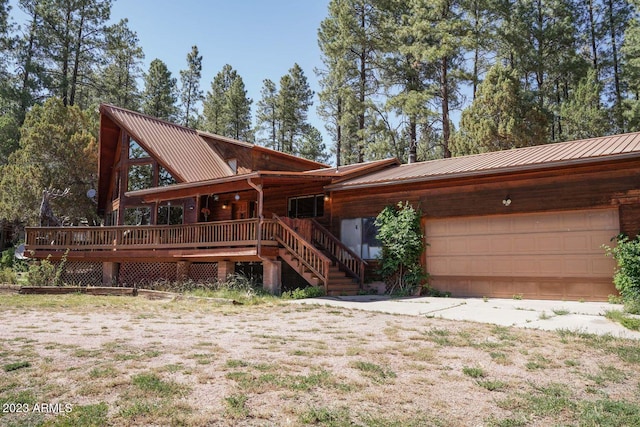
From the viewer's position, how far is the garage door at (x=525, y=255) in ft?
34.9

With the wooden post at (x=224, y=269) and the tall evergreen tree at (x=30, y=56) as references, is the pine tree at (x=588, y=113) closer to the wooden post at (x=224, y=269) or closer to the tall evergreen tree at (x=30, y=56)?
the wooden post at (x=224, y=269)

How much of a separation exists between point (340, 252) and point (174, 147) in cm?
1056

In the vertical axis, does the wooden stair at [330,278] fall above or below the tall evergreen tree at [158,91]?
below

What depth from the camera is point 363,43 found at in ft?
89.7

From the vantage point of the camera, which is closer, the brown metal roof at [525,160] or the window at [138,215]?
the brown metal roof at [525,160]

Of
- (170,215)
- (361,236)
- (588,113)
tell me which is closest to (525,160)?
(361,236)

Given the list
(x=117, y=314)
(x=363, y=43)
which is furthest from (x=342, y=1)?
(x=117, y=314)

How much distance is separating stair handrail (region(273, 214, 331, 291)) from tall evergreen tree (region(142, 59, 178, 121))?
2615 centimetres

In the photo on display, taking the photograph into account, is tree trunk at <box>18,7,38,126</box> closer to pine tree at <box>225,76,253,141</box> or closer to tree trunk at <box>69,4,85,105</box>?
tree trunk at <box>69,4,85,105</box>

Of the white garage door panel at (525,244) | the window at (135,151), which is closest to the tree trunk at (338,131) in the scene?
the window at (135,151)

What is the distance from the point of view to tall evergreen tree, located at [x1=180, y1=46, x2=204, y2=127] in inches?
1587

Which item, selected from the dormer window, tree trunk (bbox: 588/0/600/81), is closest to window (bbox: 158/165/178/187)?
the dormer window

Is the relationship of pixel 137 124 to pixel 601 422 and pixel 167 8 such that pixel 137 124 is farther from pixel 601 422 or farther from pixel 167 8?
pixel 601 422

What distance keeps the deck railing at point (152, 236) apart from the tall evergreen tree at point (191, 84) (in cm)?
2496
